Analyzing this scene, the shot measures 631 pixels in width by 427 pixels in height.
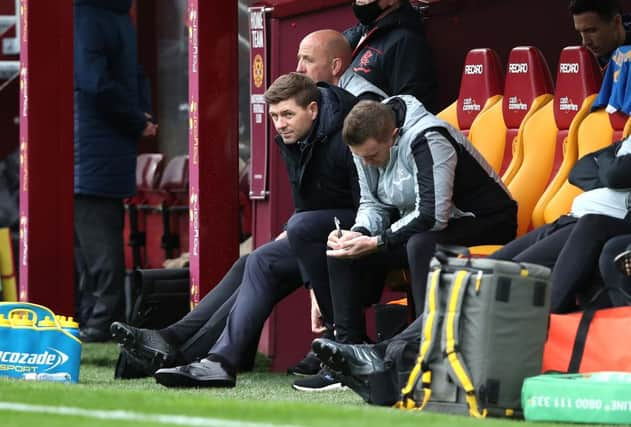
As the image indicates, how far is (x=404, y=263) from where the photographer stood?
248 inches

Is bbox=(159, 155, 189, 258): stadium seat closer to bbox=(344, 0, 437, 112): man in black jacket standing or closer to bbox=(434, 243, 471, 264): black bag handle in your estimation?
bbox=(344, 0, 437, 112): man in black jacket standing

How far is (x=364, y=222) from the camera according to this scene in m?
6.21

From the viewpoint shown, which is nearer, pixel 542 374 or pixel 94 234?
pixel 542 374

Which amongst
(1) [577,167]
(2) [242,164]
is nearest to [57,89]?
(2) [242,164]

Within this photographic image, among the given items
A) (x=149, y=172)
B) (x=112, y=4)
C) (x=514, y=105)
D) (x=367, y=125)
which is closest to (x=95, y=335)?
(x=112, y=4)

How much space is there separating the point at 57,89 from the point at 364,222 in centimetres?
268

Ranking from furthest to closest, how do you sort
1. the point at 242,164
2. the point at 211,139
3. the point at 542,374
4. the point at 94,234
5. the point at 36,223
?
the point at 242,164
the point at 94,234
the point at 36,223
the point at 211,139
the point at 542,374

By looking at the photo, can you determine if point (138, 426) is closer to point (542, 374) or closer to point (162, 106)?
point (542, 374)

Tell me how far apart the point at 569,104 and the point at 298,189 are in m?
1.17

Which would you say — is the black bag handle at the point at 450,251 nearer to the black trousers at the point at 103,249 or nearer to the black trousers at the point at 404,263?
the black trousers at the point at 404,263

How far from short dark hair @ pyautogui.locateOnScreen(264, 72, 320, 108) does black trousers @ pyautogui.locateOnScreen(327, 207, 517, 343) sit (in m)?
0.67

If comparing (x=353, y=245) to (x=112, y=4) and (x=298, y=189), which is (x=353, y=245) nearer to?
(x=298, y=189)

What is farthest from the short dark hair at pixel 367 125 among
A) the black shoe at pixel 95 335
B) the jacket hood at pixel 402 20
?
the black shoe at pixel 95 335

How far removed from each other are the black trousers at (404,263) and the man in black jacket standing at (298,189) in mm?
236
